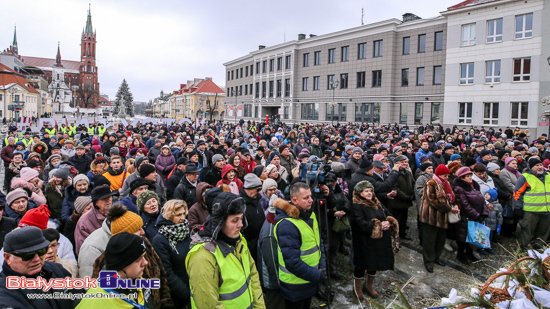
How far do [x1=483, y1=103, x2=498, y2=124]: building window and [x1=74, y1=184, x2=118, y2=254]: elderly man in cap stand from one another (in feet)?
100

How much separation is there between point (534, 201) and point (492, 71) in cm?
2522

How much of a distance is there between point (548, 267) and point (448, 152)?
28.7 ft

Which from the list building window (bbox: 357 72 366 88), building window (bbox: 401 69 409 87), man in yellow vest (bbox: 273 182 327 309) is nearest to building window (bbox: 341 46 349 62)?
building window (bbox: 357 72 366 88)

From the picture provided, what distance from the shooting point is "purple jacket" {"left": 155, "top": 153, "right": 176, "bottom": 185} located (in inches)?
333

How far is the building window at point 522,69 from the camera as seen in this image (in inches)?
998

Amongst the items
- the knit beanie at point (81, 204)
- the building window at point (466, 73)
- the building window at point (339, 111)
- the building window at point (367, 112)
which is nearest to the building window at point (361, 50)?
the building window at point (367, 112)

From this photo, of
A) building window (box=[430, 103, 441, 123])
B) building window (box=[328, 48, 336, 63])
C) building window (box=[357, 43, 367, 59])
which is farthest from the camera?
building window (box=[328, 48, 336, 63])

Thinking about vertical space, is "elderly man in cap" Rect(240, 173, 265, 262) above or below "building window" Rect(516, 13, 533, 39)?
below

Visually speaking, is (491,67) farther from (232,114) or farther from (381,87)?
(232,114)

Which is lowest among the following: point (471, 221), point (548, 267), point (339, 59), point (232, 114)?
point (471, 221)

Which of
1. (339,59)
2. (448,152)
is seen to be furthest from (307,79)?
(448,152)

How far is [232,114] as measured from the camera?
6109cm

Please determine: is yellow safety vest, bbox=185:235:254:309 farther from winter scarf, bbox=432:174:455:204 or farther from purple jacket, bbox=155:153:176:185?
purple jacket, bbox=155:153:176:185

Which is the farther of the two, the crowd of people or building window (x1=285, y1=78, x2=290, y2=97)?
building window (x1=285, y1=78, x2=290, y2=97)
